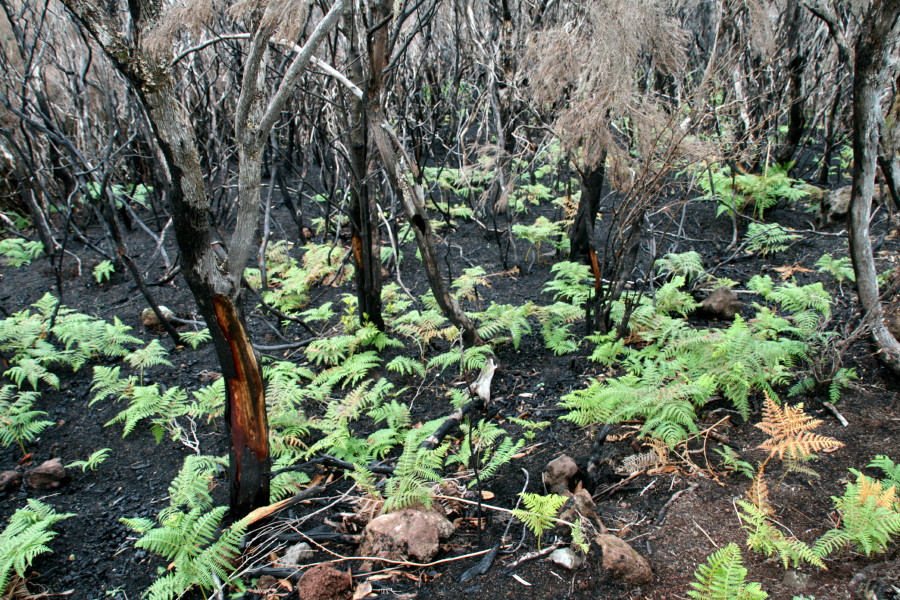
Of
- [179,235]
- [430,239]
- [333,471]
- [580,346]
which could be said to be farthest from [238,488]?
[580,346]

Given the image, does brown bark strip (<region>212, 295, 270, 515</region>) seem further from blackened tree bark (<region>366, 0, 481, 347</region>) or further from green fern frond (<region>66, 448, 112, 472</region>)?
blackened tree bark (<region>366, 0, 481, 347</region>)

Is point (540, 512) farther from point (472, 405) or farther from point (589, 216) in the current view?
point (589, 216)

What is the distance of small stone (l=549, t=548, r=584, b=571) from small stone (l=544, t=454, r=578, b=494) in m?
0.47

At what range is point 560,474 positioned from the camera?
275cm

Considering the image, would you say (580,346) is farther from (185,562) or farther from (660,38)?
(185,562)

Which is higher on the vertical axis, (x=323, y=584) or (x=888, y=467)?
(x=888, y=467)

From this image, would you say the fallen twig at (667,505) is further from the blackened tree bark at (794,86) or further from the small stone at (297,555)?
the blackened tree bark at (794,86)

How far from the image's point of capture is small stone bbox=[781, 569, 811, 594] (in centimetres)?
194

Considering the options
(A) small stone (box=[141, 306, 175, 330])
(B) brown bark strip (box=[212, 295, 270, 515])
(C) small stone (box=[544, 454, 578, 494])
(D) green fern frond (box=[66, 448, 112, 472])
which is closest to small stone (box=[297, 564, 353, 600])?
(B) brown bark strip (box=[212, 295, 270, 515])

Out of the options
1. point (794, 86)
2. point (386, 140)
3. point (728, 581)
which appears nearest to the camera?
point (728, 581)

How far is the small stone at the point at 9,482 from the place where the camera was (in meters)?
3.41

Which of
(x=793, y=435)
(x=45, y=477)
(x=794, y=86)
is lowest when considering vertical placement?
(x=45, y=477)

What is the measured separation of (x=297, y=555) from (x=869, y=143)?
380cm

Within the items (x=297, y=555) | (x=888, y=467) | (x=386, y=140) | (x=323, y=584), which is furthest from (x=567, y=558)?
(x=386, y=140)
